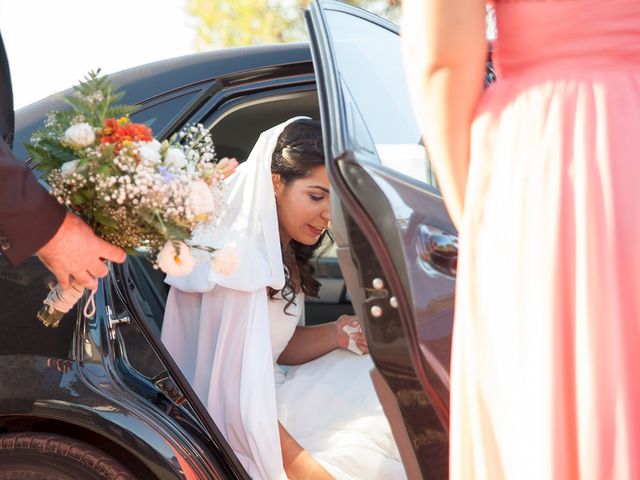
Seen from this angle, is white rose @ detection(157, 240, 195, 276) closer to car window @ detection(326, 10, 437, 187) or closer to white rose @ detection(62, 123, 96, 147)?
white rose @ detection(62, 123, 96, 147)

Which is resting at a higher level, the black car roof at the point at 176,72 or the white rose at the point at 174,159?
the black car roof at the point at 176,72

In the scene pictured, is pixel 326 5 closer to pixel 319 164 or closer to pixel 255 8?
pixel 319 164

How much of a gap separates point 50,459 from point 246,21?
16939mm

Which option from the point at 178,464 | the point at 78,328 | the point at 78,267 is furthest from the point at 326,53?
the point at 178,464

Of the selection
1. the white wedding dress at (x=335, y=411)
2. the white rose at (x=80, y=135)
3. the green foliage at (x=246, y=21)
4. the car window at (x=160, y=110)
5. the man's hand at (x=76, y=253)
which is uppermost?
the green foliage at (x=246, y=21)

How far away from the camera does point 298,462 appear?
2.67 m

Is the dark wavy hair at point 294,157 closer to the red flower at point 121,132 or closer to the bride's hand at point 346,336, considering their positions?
the bride's hand at point 346,336

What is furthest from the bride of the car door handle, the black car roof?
the car door handle

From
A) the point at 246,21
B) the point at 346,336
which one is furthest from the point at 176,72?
the point at 246,21

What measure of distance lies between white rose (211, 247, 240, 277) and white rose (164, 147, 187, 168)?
0.22 meters

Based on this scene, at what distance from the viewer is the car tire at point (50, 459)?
2.26 meters

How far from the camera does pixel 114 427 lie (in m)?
2.26

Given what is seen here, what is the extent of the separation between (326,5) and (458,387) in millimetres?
1280

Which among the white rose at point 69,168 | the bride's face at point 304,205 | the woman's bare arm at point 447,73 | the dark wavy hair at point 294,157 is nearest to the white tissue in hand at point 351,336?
the dark wavy hair at point 294,157
